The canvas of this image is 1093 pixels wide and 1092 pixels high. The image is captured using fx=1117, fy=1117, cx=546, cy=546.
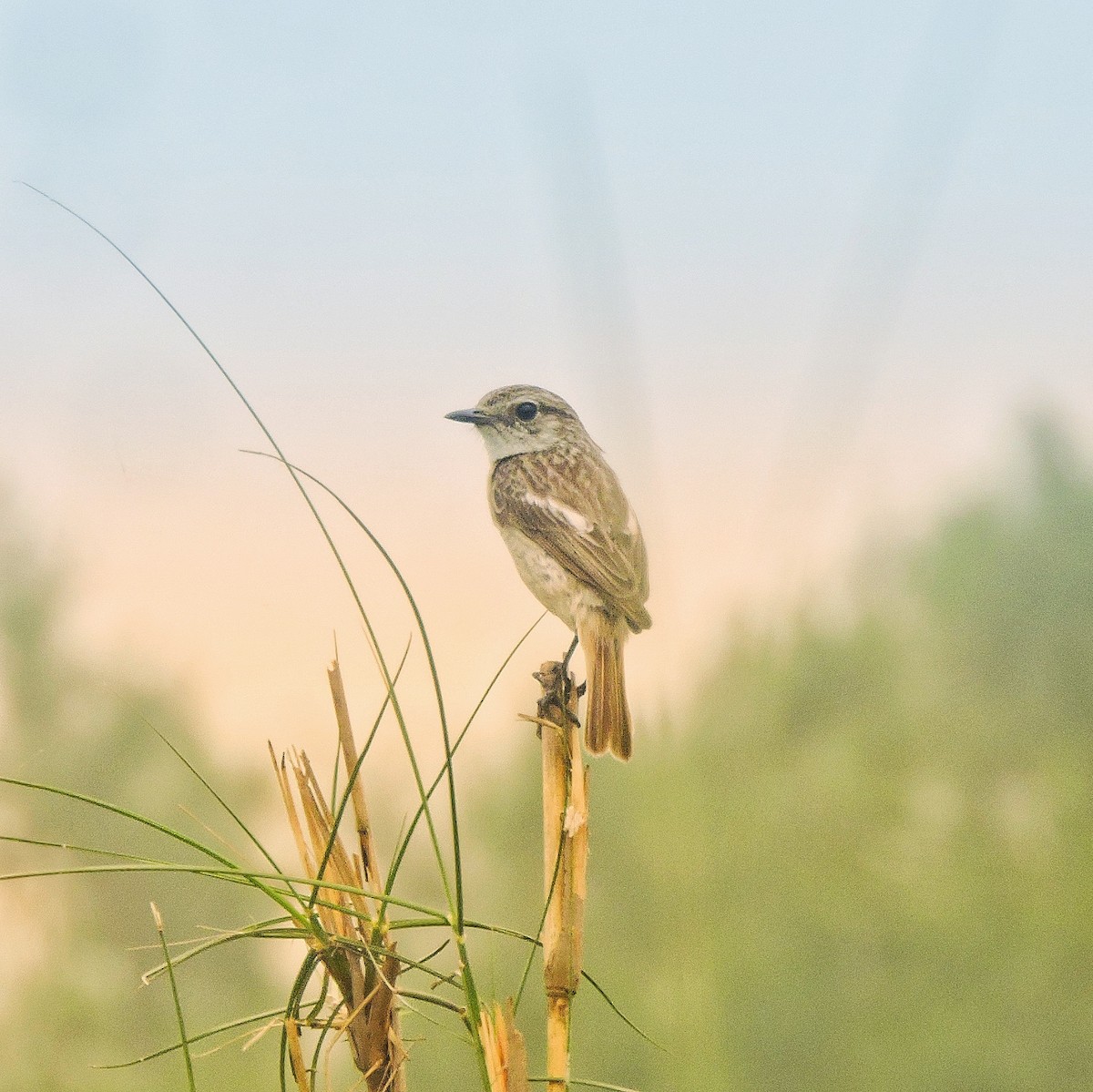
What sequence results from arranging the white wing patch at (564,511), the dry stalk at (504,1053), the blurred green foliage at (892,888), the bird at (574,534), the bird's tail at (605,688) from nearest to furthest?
the dry stalk at (504,1053)
the bird's tail at (605,688)
the bird at (574,534)
the white wing patch at (564,511)
the blurred green foliage at (892,888)

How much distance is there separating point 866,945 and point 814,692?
→ 8.77 feet

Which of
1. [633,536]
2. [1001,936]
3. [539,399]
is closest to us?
[633,536]

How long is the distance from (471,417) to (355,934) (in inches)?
73.4

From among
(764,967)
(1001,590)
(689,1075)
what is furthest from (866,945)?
(689,1075)

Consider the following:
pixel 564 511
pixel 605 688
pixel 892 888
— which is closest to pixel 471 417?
pixel 564 511

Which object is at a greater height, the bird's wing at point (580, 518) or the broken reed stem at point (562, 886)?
the bird's wing at point (580, 518)

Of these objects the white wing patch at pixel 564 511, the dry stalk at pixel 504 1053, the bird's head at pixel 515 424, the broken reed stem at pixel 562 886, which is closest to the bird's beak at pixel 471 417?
the bird's head at pixel 515 424

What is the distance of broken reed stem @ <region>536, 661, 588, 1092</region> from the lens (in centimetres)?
74

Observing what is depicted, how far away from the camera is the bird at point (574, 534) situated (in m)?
2.08

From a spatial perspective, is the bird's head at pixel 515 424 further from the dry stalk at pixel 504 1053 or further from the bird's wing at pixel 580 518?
the dry stalk at pixel 504 1053

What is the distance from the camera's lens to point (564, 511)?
2250 millimetres

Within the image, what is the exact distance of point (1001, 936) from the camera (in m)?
9.55

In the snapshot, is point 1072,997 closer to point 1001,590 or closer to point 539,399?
point 1001,590

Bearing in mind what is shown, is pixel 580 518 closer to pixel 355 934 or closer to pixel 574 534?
pixel 574 534
